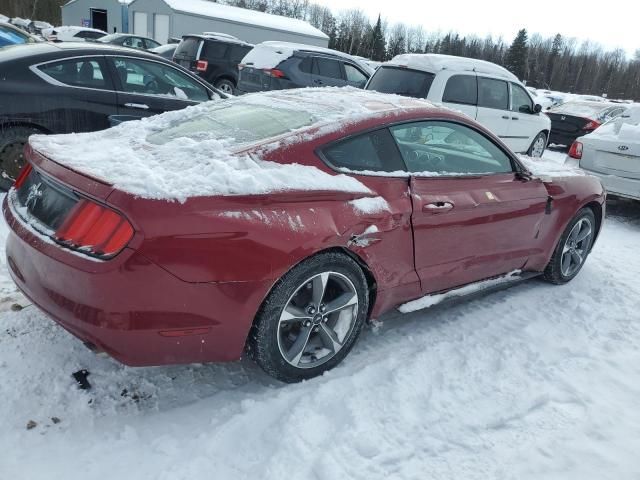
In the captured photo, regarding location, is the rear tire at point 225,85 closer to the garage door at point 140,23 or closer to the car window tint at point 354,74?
the car window tint at point 354,74

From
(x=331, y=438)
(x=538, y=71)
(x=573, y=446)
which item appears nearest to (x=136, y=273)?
(x=331, y=438)

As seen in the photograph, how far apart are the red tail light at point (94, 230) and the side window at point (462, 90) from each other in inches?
256

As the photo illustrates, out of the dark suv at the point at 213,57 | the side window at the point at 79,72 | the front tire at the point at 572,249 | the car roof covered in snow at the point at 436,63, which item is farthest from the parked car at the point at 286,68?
the front tire at the point at 572,249

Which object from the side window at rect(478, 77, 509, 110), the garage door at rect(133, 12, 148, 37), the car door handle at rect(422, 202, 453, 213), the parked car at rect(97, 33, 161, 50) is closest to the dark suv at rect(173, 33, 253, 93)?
the parked car at rect(97, 33, 161, 50)

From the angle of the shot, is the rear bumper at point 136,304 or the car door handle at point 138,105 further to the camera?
the car door handle at point 138,105

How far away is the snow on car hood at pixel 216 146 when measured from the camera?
7.55 feet

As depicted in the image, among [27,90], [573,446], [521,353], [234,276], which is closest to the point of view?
[234,276]

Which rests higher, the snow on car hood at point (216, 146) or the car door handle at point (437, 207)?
the snow on car hood at point (216, 146)

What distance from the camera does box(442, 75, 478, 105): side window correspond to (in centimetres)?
780

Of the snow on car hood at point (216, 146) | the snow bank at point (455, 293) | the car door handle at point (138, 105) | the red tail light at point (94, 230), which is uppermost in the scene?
the snow on car hood at point (216, 146)

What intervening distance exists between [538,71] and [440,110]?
3134 inches

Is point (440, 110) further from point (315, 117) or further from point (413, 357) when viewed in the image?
point (413, 357)

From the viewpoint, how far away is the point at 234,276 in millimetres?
2316

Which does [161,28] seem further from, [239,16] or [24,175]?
[24,175]
